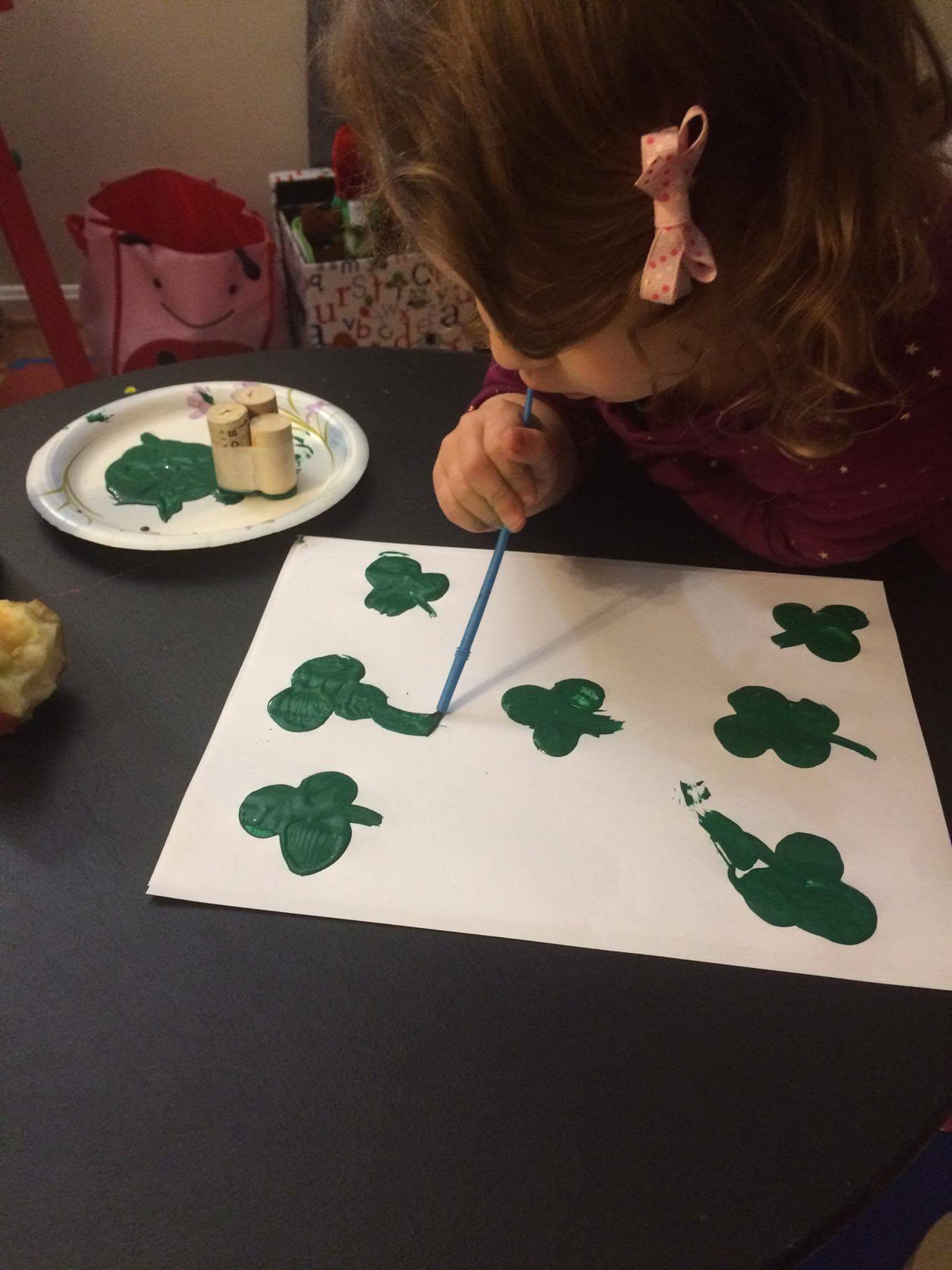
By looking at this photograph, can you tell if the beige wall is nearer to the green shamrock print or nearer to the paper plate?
the paper plate

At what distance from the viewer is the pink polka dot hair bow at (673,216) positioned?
0.45m

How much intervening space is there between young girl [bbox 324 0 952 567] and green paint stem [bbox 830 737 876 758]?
8.4 inches

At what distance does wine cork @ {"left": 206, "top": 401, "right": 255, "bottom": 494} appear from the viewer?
30.8 inches

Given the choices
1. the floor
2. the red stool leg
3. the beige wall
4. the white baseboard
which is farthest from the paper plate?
the white baseboard

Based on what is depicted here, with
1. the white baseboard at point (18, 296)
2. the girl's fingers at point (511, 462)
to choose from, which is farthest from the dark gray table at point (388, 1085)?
the white baseboard at point (18, 296)

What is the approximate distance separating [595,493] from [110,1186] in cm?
63

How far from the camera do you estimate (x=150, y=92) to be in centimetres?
200

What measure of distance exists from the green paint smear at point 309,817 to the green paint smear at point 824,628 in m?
0.34

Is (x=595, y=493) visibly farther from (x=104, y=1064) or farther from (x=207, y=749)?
(x=104, y=1064)

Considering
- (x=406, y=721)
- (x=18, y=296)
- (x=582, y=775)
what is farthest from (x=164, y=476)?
(x=18, y=296)

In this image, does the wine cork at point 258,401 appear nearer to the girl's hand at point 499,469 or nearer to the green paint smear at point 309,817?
the girl's hand at point 499,469

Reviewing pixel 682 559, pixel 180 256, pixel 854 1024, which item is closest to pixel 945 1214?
pixel 854 1024

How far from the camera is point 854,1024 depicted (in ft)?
1.47

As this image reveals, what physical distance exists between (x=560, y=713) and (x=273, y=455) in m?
0.36
